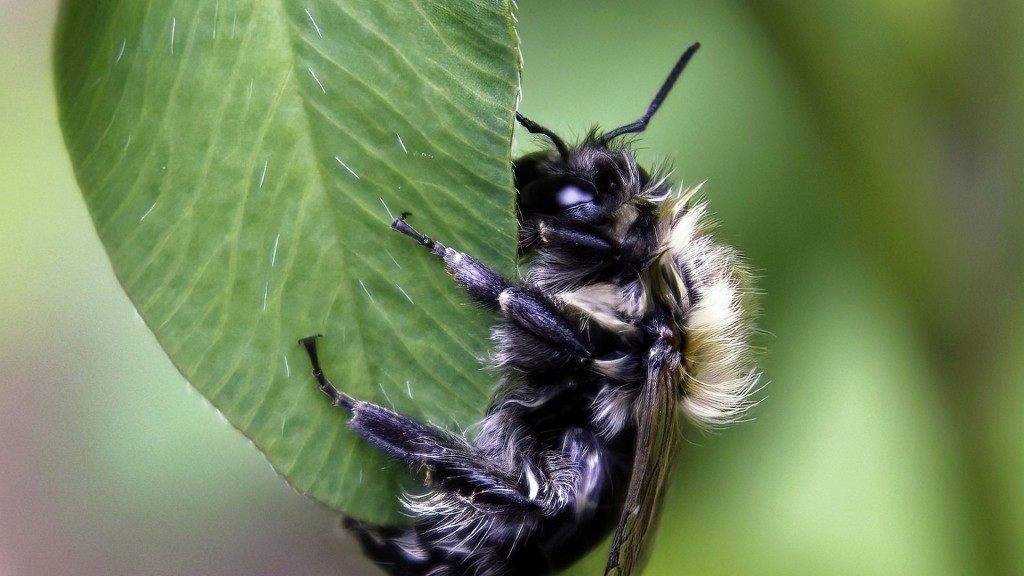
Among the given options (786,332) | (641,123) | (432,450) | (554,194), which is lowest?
(432,450)

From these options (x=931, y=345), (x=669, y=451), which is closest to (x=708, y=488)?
(x=931, y=345)

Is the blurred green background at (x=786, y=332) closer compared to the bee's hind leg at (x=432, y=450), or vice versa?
the bee's hind leg at (x=432, y=450)

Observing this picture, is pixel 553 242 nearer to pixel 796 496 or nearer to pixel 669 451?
pixel 669 451

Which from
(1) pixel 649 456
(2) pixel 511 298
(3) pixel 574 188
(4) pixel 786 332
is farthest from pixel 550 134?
(4) pixel 786 332

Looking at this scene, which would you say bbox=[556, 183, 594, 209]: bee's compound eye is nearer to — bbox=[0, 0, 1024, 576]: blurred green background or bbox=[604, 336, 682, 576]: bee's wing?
bbox=[604, 336, 682, 576]: bee's wing

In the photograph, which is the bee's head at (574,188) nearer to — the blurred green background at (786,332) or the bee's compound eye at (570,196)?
the bee's compound eye at (570,196)

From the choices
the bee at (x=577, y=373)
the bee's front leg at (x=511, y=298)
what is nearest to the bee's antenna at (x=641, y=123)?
the bee at (x=577, y=373)

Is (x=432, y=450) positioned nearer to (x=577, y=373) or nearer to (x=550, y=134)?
(x=577, y=373)
